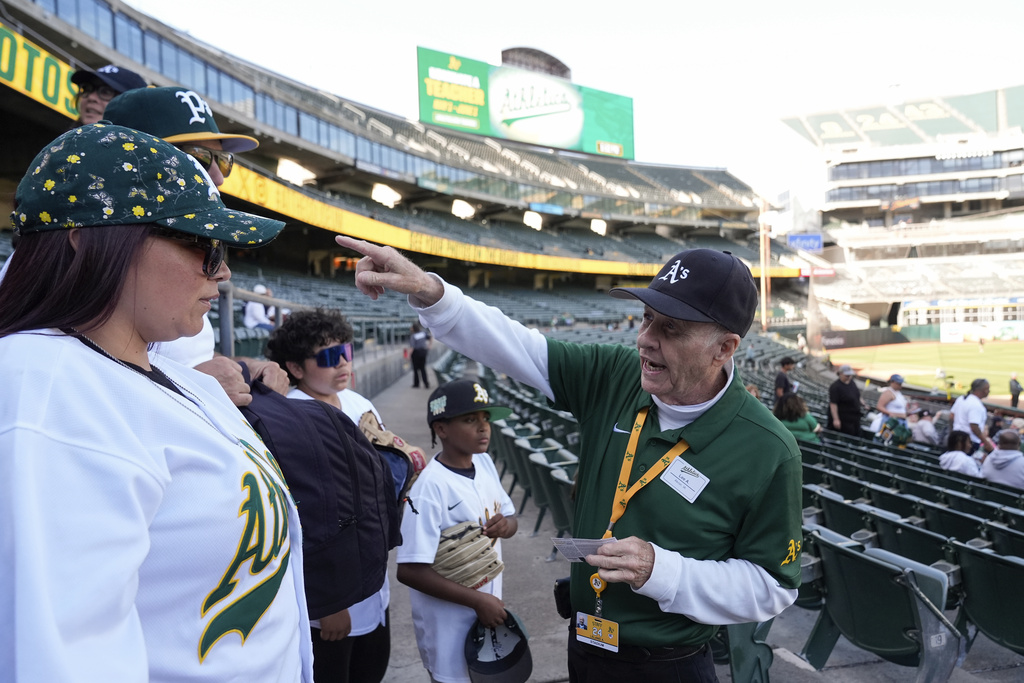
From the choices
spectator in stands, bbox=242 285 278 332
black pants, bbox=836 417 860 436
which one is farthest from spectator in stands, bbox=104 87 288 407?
black pants, bbox=836 417 860 436

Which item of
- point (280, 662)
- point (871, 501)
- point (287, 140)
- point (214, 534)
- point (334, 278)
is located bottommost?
point (871, 501)

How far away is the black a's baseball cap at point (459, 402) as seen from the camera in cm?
265

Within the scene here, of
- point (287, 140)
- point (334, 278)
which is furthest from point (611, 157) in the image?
point (287, 140)

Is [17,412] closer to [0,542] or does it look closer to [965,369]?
[0,542]

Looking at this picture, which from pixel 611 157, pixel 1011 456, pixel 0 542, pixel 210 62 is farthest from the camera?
pixel 611 157

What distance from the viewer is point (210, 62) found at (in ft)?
72.2

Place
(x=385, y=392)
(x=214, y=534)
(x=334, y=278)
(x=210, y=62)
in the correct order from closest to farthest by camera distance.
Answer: (x=214, y=534) < (x=385, y=392) < (x=210, y=62) < (x=334, y=278)

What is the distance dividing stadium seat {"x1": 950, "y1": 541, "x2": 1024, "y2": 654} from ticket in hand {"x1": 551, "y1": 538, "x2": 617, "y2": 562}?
98.9 inches


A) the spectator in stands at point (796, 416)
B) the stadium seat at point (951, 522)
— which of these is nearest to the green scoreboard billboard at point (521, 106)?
the spectator in stands at point (796, 416)

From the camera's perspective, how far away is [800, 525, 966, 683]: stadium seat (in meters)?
2.52

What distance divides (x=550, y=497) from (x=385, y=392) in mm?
9433

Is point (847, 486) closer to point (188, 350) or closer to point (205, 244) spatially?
point (188, 350)

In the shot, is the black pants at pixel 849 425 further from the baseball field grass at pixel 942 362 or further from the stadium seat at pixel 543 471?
the baseball field grass at pixel 942 362

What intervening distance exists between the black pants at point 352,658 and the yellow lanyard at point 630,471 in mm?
1049
